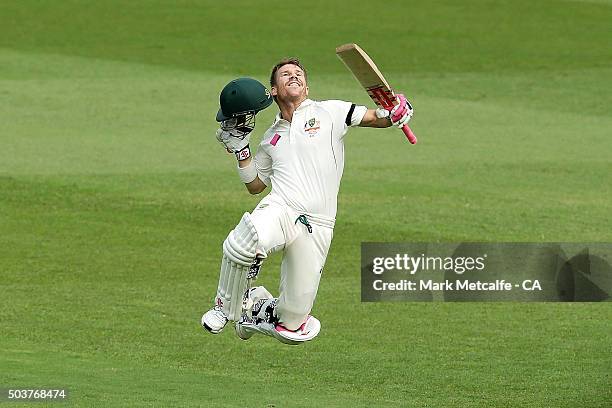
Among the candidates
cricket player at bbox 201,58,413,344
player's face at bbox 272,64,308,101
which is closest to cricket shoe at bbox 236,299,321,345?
cricket player at bbox 201,58,413,344

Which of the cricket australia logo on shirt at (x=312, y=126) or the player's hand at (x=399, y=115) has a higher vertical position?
the player's hand at (x=399, y=115)

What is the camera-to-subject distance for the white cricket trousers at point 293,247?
12016mm

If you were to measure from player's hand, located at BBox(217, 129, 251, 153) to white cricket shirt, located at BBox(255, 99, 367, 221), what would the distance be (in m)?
0.21

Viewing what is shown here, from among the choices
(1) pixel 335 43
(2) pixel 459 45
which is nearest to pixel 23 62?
(1) pixel 335 43

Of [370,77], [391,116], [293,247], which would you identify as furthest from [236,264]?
[370,77]

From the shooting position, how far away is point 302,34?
33.7 metres

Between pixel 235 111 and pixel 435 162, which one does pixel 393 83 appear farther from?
pixel 235 111

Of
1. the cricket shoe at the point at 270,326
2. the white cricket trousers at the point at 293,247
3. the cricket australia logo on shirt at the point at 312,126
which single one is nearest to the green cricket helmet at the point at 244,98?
the cricket australia logo on shirt at the point at 312,126

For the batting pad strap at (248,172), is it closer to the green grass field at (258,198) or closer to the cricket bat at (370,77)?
the cricket bat at (370,77)

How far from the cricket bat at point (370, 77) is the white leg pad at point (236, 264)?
139cm

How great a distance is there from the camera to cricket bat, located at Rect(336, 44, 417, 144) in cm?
1222

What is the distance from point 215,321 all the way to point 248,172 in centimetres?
120

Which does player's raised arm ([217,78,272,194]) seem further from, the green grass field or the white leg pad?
the green grass field

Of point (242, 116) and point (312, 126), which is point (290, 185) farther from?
point (242, 116)
